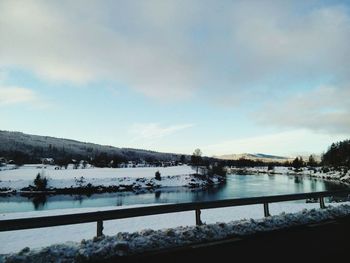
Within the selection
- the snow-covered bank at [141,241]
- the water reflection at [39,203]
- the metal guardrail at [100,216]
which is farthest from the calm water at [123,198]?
the snow-covered bank at [141,241]

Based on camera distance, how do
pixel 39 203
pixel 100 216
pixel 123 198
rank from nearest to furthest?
pixel 100 216
pixel 39 203
pixel 123 198

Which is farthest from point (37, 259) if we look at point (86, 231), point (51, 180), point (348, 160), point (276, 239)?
point (348, 160)

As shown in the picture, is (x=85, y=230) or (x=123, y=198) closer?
(x=85, y=230)

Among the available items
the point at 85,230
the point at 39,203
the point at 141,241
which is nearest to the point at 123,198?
the point at 39,203

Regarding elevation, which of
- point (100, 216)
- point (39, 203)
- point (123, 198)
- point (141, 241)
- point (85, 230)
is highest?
point (100, 216)

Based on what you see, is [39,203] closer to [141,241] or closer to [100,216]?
[100,216]

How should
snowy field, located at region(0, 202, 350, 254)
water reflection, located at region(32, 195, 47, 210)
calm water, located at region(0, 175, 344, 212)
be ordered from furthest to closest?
calm water, located at region(0, 175, 344, 212) < water reflection, located at region(32, 195, 47, 210) < snowy field, located at region(0, 202, 350, 254)

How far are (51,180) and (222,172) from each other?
57.9 m

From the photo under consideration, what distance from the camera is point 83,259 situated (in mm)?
6570

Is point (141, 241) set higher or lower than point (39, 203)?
higher

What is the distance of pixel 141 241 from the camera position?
25.2 ft

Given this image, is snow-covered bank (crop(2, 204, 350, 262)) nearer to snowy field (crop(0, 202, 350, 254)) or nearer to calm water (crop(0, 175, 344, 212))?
snowy field (crop(0, 202, 350, 254))

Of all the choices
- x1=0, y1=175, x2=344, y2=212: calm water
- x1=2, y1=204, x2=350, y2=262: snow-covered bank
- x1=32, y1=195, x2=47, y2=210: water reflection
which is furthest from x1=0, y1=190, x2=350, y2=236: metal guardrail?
x1=32, y1=195, x2=47, y2=210: water reflection

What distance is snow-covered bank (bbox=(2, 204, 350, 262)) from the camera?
6677mm
